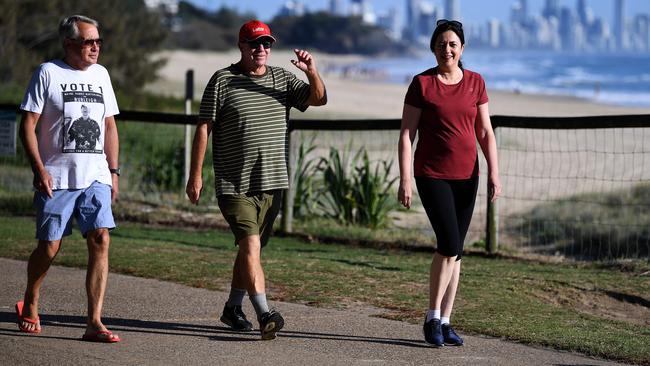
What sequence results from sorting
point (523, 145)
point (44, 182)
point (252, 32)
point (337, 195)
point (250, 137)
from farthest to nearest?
point (523, 145) → point (337, 195) → point (250, 137) → point (252, 32) → point (44, 182)

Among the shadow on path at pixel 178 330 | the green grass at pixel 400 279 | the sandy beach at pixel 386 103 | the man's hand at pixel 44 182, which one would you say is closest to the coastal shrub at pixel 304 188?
the green grass at pixel 400 279

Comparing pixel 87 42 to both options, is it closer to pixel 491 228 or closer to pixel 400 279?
pixel 400 279

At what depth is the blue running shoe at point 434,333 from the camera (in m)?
6.83

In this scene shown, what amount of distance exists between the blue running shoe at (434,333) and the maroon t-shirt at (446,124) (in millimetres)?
850

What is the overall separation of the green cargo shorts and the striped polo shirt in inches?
1.9

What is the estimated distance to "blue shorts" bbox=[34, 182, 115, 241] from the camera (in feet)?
22.2

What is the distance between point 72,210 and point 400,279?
333 cm

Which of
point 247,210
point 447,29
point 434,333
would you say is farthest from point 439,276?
point 447,29

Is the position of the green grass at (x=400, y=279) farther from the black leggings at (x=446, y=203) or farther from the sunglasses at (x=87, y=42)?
the sunglasses at (x=87, y=42)

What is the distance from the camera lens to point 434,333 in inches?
270

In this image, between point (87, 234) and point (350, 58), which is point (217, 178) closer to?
point (87, 234)

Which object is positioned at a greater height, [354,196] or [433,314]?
[354,196]

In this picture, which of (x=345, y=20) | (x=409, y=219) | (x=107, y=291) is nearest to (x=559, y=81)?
(x=409, y=219)

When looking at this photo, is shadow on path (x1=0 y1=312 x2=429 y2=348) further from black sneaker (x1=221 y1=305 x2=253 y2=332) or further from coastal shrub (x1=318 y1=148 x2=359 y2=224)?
coastal shrub (x1=318 y1=148 x2=359 y2=224)
